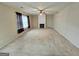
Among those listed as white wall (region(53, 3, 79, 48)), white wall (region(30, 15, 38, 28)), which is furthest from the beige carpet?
white wall (region(30, 15, 38, 28))

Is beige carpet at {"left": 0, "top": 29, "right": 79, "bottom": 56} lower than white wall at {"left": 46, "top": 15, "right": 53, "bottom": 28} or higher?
lower

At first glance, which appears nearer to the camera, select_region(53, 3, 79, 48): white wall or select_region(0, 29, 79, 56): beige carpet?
select_region(0, 29, 79, 56): beige carpet

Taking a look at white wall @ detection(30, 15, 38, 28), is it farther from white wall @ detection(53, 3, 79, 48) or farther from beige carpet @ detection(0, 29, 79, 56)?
beige carpet @ detection(0, 29, 79, 56)

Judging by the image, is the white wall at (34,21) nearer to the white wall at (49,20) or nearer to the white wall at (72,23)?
the white wall at (49,20)

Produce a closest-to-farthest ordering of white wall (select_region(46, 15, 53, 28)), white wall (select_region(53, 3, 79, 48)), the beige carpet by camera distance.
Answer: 1. the beige carpet
2. white wall (select_region(53, 3, 79, 48))
3. white wall (select_region(46, 15, 53, 28))

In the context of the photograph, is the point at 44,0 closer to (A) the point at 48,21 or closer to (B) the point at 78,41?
(B) the point at 78,41

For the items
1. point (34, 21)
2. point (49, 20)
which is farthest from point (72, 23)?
point (34, 21)

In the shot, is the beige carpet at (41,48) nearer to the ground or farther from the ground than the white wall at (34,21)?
nearer to the ground

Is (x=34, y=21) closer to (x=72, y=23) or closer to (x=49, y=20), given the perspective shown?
(x=49, y=20)

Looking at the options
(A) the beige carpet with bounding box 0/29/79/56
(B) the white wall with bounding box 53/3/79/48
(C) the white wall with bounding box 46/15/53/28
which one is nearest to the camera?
(A) the beige carpet with bounding box 0/29/79/56

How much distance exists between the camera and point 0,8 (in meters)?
5.08

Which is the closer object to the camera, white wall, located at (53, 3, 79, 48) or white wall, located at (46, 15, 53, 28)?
white wall, located at (53, 3, 79, 48)

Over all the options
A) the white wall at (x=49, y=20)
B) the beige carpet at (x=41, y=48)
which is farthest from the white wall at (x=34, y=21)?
the beige carpet at (x=41, y=48)

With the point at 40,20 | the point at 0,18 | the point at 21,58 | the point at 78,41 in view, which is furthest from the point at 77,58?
the point at 40,20
